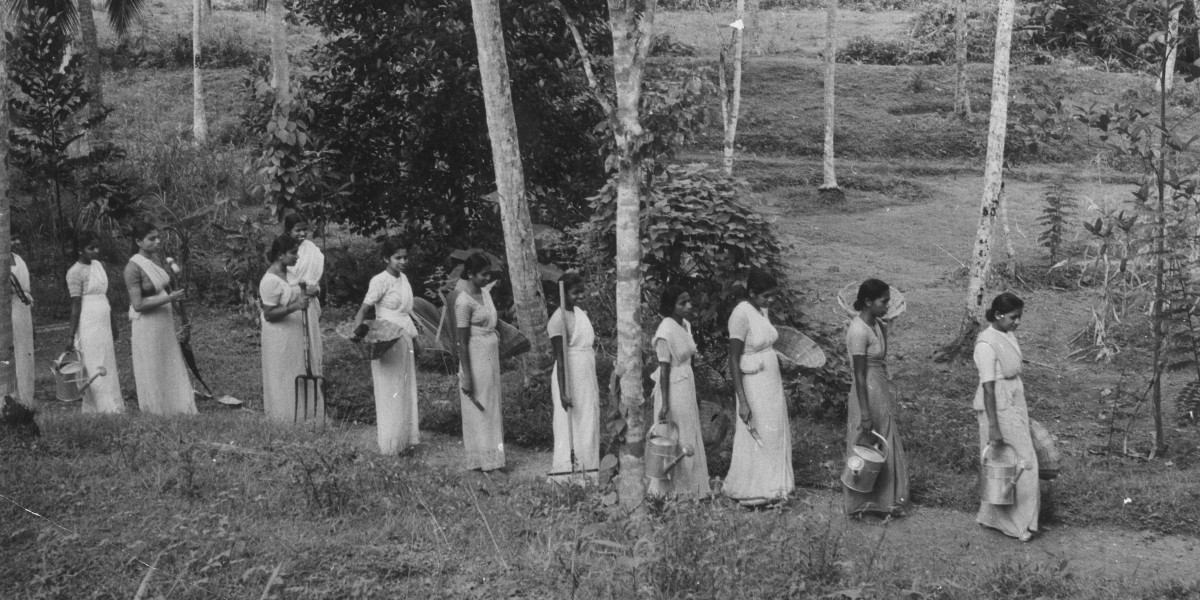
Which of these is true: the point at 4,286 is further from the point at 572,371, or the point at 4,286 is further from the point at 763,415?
the point at 763,415

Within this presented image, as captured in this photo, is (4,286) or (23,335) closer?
(4,286)

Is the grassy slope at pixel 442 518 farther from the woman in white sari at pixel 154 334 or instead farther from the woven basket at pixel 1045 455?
the woman in white sari at pixel 154 334

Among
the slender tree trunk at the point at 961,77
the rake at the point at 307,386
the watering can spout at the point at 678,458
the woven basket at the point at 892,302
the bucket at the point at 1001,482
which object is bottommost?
the bucket at the point at 1001,482

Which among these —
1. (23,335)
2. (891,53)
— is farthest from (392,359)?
(891,53)

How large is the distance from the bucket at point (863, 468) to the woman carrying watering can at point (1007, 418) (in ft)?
2.25

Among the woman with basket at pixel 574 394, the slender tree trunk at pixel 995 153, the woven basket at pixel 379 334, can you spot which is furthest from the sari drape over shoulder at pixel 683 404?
the slender tree trunk at pixel 995 153

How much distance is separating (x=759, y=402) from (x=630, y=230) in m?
1.79

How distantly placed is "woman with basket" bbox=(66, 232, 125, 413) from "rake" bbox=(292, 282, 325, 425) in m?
1.45

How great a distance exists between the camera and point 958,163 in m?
22.6

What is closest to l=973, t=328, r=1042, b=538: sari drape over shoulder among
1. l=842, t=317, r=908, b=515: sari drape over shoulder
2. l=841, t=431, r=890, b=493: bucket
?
l=842, t=317, r=908, b=515: sari drape over shoulder

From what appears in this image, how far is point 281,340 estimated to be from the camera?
8844mm

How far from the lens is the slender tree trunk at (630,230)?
647cm

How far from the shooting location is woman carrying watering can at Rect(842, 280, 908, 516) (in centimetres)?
736

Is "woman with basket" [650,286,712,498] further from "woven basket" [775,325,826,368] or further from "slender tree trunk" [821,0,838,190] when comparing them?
"slender tree trunk" [821,0,838,190]
